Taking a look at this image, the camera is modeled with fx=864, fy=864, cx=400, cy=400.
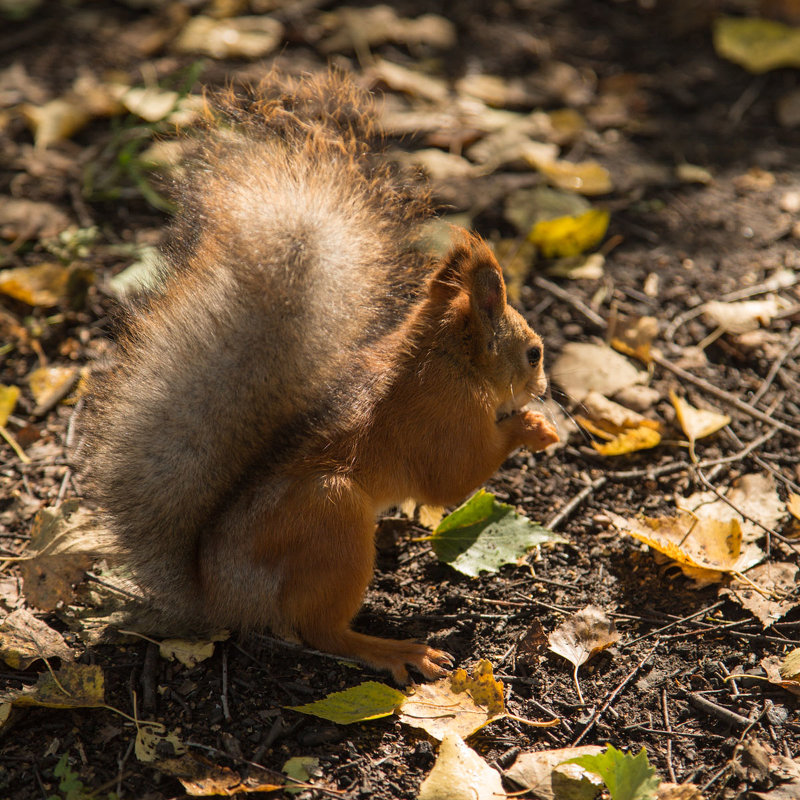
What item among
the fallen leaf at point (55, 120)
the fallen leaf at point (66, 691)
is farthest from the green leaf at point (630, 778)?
the fallen leaf at point (55, 120)

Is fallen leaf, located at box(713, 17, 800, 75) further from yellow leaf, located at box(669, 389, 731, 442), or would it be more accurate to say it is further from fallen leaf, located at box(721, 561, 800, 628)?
fallen leaf, located at box(721, 561, 800, 628)

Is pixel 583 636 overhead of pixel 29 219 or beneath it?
beneath

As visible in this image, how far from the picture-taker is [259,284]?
4.66 feet

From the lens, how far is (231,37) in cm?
329

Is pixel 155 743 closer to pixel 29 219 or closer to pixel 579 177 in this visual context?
pixel 29 219

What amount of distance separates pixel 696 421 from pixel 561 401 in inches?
13.0

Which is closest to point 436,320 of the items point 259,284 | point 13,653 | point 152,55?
point 259,284

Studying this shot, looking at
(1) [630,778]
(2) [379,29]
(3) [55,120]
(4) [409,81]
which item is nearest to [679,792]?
(1) [630,778]

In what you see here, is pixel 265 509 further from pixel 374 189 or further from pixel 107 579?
pixel 374 189

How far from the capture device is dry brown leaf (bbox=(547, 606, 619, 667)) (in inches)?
64.1

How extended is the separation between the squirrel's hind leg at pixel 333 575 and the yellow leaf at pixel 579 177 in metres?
1.52

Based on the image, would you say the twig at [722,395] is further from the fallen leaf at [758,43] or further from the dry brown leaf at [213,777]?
the fallen leaf at [758,43]

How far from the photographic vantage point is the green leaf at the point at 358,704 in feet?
4.82

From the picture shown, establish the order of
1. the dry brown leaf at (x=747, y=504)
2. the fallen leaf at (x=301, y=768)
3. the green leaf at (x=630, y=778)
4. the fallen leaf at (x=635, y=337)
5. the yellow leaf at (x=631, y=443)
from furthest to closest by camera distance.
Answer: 1. the fallen leaf at (x=635, y=337)
2. the yellow leaf at (x=631, y=443)
3. the dry brown leaf at (x=747, y=504)
4. the fallen leaf at (x=301, y=768)
5. the green leaf at (x=630, y=778)
